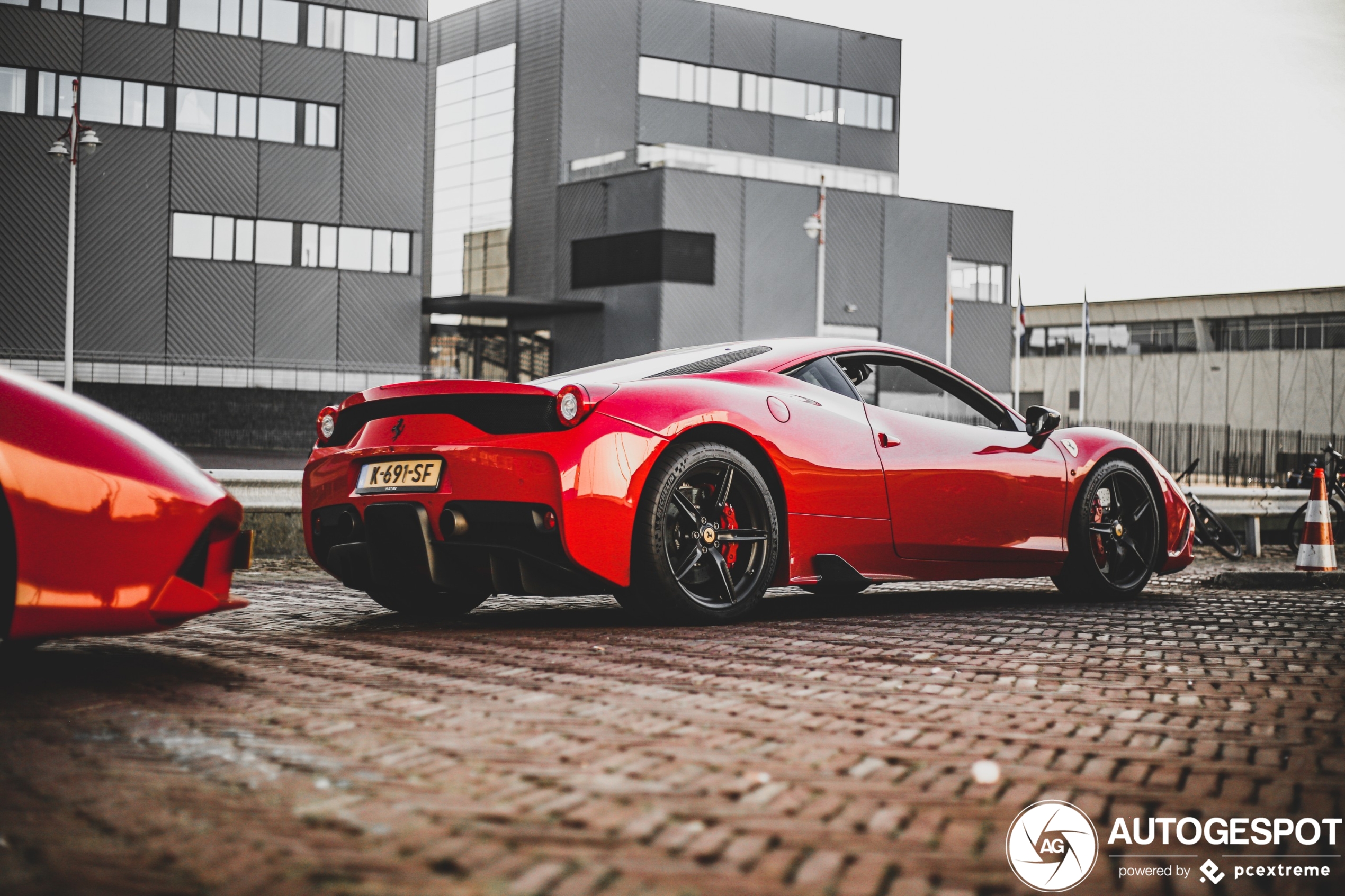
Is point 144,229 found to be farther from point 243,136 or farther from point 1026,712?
point 1026,712

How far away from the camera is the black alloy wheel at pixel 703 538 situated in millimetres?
5508

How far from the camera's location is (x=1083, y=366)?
5025cm

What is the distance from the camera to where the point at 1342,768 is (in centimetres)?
323

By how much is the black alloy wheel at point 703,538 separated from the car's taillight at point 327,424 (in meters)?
1.48

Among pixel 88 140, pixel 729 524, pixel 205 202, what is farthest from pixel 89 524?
pixel 205 202

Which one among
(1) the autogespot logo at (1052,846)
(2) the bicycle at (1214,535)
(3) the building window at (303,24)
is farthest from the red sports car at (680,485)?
(3) the building window at (303,24)

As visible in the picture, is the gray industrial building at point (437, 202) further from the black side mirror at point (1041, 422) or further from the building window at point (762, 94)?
the black side mirror at point (1041, 422)

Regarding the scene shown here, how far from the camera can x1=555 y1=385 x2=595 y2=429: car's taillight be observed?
534cm

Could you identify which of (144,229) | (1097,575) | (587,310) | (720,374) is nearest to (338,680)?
(720,374)

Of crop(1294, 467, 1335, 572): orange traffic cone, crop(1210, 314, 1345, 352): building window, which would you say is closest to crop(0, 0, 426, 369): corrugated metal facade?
crop(1294, 467, 1335, 572): orange traffic cone

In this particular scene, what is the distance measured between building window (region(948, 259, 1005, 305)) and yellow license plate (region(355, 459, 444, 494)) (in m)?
44.9

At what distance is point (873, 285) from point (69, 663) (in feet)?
142

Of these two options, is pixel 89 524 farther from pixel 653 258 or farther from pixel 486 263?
pixel 486 263

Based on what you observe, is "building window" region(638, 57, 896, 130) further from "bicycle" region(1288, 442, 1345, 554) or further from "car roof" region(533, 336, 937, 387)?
"car roof" region(533, 336, 937, 387)
